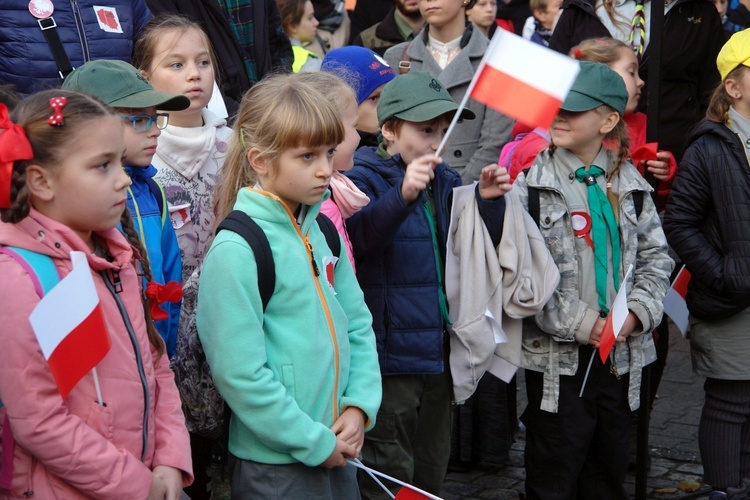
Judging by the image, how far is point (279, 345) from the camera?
3031 mm

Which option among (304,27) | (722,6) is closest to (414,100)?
(304,27)

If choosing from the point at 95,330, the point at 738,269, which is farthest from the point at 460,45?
the point at 95,330

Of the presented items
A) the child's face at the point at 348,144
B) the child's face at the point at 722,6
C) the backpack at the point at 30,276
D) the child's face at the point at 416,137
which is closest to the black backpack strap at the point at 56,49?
the child's face at the point at 348,144

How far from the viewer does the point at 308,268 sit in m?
3.10

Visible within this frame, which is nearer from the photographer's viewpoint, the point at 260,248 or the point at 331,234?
the point at 260,248

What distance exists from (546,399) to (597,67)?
1.43 meters

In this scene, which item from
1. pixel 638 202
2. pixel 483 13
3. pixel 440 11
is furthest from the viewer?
pixel 483 13

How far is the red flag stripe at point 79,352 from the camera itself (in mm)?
2430

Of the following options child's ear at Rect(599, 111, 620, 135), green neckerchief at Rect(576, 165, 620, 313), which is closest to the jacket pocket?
green neckerchief at Rect(576, 165, 620, 313)

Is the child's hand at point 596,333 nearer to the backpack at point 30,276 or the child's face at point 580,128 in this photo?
the child's face at point 580,128

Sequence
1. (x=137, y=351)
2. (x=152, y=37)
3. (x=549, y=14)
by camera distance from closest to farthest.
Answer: (x=137, y=351)
(x=152, y=37)
(x=549, y=14)

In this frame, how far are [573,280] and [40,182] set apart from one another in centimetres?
236

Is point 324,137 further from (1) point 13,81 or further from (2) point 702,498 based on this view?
(2) point 702,498

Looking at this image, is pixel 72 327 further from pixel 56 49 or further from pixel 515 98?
pixel 56 49
